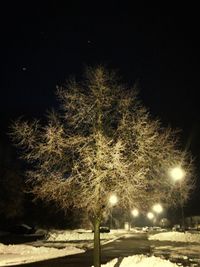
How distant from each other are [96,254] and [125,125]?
4873 mm

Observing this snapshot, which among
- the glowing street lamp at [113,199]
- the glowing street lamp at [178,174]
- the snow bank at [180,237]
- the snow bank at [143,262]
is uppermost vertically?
the glowing street lamp at [178,174]

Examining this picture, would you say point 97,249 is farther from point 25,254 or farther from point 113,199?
point 25,254

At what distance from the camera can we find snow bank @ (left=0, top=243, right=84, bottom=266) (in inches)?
975

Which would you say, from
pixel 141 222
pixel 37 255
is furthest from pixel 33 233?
pixel 141 222

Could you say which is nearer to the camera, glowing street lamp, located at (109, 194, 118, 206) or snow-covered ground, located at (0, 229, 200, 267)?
glowing street lamp, located at (109, 194, 118, 206)

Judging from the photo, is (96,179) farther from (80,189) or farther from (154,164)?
(154,164)

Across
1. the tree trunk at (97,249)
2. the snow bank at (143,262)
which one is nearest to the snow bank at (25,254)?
the snow bank at (143,262)

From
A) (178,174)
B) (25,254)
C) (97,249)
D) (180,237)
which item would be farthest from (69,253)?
(180,237)

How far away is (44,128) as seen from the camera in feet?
53.0

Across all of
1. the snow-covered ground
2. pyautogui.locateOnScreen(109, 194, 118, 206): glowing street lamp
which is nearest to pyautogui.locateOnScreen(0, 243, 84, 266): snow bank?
the snow-covered ground

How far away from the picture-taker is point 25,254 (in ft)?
92.8

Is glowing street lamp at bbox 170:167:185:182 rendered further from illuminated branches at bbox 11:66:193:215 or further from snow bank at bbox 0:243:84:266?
snow bank at bbox 0:243:84:266

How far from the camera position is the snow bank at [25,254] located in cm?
2476

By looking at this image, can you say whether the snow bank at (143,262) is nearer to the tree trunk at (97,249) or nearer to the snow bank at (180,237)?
the tree trunk at (97,249)
